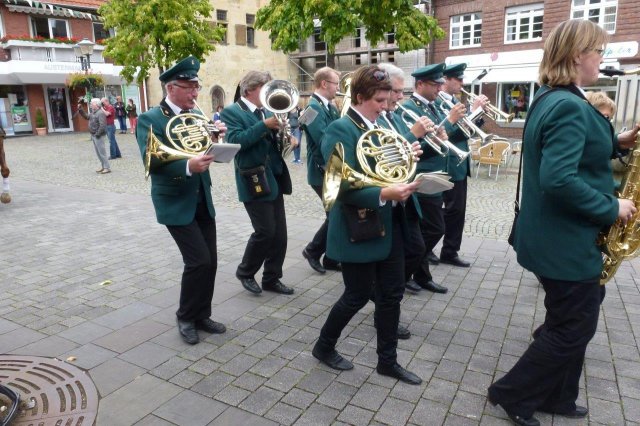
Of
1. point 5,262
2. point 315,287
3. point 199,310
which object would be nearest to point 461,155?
point 315,287

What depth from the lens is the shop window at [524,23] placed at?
2333 centimetres

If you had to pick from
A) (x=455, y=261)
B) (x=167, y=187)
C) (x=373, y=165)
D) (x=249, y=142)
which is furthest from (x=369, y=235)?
(x=455, y=261)

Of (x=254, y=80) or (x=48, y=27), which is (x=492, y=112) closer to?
(x=254, y=80)

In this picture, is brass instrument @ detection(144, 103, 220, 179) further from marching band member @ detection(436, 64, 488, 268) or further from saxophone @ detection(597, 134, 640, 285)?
saxophone @ detection(597, 134, 640, 285)

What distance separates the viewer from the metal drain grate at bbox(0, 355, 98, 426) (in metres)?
3.15

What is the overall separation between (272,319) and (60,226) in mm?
5149

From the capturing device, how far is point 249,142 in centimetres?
464

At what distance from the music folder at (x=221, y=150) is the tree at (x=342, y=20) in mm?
12783

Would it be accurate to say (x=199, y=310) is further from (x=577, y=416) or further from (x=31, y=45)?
(x=31, y=45)

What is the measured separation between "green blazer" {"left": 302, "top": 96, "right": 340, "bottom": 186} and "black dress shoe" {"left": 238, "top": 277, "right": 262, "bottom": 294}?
1.26 metres

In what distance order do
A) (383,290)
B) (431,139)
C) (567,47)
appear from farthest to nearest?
(431,139) → (383,290) → (567,47)

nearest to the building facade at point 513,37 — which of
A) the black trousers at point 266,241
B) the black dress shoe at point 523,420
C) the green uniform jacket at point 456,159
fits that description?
the green uniform jacket at point 456,159

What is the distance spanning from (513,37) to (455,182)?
2159cm

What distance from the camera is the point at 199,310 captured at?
421 centimetres
